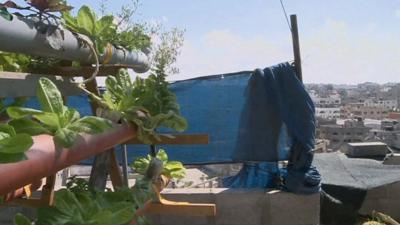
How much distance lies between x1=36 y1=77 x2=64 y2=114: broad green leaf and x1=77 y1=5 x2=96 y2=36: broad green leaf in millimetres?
463

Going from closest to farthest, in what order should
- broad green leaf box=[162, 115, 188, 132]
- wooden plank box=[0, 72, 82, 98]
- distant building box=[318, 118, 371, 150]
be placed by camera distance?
wooden plank box=[0, 72, 82, 98], broad green leaf box=[162, 115, 188, 132], distant building box=[318, 118, 371, 150]

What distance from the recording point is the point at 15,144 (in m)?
0.54

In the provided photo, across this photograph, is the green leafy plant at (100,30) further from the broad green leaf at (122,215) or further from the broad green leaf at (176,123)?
the broad green leaf at (122,215)

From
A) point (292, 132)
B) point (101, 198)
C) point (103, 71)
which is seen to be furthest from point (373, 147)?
point (101, 198)

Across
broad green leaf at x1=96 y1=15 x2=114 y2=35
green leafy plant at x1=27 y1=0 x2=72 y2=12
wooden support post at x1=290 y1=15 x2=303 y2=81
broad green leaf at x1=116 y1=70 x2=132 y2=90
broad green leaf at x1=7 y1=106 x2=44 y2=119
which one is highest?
wooden support post at x1=290 y1=15 x2=303 y2=81

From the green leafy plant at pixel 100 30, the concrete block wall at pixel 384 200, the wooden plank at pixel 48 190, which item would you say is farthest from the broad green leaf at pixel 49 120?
the concrete block wall at pixel 384 200

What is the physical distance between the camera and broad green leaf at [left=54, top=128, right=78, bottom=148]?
656mm

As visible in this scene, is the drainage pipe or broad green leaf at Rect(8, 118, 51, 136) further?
broad green leaf at Rect(8, 118, 51, 136)

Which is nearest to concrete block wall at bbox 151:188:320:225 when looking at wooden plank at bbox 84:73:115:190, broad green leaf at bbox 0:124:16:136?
wooden plank at bbox 84:73:115:190

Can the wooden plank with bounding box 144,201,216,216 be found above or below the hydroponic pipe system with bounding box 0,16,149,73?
Answer: below

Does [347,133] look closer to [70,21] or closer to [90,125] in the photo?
[70,21]

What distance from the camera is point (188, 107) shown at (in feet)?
10.5

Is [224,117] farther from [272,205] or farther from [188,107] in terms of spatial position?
[272,205]

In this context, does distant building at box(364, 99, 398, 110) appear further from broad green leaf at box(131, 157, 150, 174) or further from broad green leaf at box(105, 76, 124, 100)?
broad green leaf at box(105, 76, 124, 100)
